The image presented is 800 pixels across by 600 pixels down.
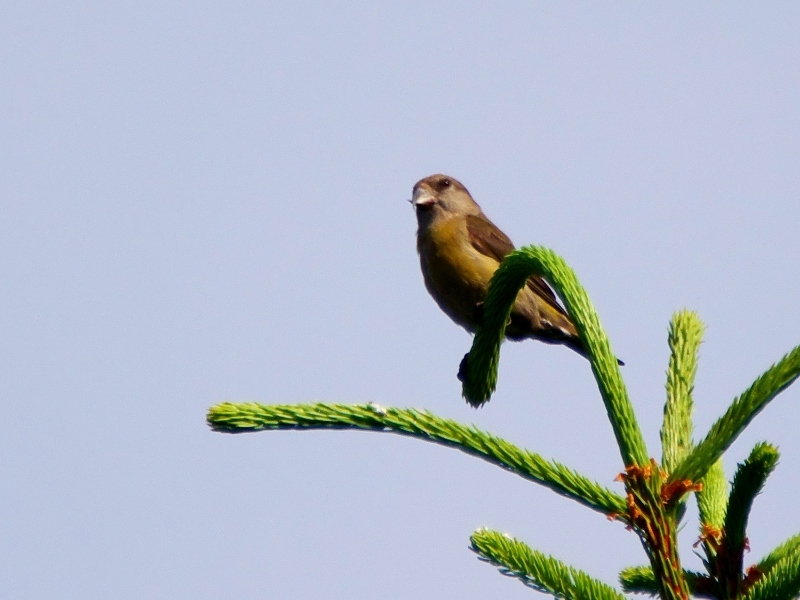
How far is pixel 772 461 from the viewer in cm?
178

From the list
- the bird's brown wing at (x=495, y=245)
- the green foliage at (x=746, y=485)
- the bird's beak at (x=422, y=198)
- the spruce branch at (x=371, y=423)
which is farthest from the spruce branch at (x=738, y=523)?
the bird's beak at (x=422, y=198)

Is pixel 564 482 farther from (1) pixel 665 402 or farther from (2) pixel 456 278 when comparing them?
(2) pixel 456 278

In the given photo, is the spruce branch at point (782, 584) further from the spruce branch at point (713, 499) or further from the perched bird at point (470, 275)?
the perched bird at point (470, 275)

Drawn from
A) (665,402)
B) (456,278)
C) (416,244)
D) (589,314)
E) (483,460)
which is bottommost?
(483,460)

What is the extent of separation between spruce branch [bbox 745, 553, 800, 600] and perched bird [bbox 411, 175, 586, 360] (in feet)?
14.9

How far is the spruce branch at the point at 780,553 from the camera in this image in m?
2.16

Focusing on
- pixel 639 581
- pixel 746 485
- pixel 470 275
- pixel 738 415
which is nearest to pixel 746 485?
pixel 746 485

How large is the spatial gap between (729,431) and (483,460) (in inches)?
22.2

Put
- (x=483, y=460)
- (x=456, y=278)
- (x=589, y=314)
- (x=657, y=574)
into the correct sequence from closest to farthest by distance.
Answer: (x=657, y=574), (x=483, y=460), (x=589, y=314), (x=456, y=278)

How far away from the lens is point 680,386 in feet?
8.05

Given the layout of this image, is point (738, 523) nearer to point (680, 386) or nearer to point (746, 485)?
→ point (746, 485)

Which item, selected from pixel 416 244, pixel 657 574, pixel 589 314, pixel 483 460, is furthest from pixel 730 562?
pixel 416 244

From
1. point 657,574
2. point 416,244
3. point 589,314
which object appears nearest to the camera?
point 657,574

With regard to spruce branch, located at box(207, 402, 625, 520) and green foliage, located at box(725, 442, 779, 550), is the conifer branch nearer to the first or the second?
green foliage, located at box(725, 442, 779, 550)
